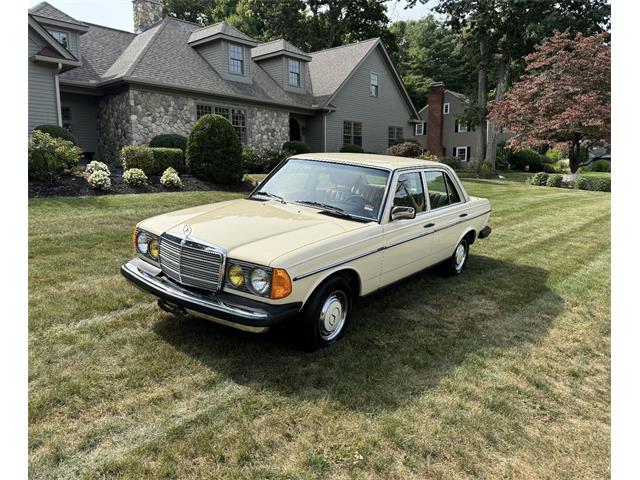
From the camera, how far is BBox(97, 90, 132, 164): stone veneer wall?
16.8 m

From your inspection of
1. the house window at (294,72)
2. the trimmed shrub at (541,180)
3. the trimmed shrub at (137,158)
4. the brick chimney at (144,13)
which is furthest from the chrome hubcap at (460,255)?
the brick chimney at (144,13)

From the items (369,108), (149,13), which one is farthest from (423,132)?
(149,13)

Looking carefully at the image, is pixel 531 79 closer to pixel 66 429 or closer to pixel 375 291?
pixel 375 291

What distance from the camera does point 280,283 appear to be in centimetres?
349

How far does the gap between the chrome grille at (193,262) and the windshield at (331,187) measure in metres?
1.39

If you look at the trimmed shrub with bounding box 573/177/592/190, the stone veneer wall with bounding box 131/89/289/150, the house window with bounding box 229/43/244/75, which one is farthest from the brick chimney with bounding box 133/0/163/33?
the trimmed shrub with bounding box 573/177/592/190

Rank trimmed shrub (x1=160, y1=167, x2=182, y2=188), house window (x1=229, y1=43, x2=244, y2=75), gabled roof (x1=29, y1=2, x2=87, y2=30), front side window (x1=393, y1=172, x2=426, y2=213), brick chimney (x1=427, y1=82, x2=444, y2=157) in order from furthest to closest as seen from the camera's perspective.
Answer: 1. brick chimney (x1=427, y1=82, x2=444, y2=157)
2. house window (x1=229, y1=43, x2=244, y2=75)
3. gabled roof (x1=29, y1=2, x2=87, y2=30)
4. trimmed shrub (x1=160, y1=167, x2=182, y2=188)
5. front side window (x1=393, y1=172, x2=426, y2=213)

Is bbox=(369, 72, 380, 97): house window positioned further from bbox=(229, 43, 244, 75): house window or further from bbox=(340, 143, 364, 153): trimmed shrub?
bbox=(229, 43, 244, 75): house window

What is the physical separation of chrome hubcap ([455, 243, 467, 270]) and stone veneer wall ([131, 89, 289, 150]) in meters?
14.0

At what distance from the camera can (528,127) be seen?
950 inches

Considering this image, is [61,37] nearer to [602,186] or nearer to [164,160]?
[164,160]

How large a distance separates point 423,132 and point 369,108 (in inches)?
664

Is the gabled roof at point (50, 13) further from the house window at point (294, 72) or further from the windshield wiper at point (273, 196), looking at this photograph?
the windshield wiper at point (273, 196)

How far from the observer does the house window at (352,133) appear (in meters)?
25.8
